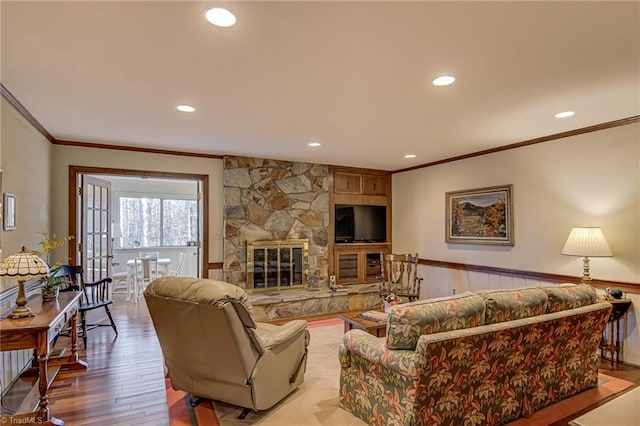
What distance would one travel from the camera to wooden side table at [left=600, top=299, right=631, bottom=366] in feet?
11.1

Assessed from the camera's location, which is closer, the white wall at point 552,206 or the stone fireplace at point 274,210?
the white wall at point 552,206

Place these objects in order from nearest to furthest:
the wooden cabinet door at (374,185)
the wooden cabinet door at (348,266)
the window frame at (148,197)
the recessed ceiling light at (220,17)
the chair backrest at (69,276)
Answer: the recessed ceiling light at (220,17), the chair backrest at (69,276), the wooden cabinet door at (348,266), the wooden cabinet door at (374,185), the window frame at (148,197)

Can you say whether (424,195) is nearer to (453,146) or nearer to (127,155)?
(453,146)

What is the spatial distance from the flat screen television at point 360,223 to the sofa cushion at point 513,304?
3847 mm

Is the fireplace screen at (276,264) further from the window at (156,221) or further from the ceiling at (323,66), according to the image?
the window at (156,221)

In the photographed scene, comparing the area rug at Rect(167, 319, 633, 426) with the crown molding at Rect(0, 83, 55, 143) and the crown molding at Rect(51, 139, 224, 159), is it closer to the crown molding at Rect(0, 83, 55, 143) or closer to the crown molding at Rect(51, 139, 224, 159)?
the crown molding at Rect(0, 83, 55, 143)

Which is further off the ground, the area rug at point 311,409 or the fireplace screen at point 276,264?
the fireplace screen at point 276,264

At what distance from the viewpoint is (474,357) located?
7.14 feet

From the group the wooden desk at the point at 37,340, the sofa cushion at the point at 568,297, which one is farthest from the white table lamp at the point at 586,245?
the wooden desk at the point at 37,340

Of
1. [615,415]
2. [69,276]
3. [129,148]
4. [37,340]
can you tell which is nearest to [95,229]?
[69,276]

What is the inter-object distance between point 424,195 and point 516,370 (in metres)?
3.85

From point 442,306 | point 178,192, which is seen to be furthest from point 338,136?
point 178,192

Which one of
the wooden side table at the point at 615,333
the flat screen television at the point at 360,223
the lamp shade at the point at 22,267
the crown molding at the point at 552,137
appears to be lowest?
the wooden side table at the point at 615,333

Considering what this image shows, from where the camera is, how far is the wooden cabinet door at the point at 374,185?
21.4 feet
